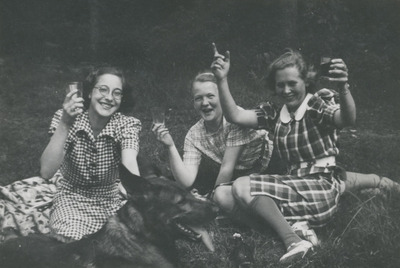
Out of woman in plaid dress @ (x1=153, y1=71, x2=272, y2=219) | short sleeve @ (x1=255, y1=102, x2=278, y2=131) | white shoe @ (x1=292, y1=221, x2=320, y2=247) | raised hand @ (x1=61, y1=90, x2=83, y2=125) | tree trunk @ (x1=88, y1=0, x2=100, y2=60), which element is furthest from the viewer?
tree trunk @ (x1=88, y1=0, x2=100, y2=60)

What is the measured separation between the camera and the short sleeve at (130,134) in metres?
4.34

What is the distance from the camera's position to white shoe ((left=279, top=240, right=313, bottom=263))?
12.1 feet

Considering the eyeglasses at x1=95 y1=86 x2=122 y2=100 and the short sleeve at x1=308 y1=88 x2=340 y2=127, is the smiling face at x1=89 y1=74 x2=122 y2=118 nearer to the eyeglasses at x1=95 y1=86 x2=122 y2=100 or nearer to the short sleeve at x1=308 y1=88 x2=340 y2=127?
the eyeglasses at x1=95 y1=86 x2=122 y2=100

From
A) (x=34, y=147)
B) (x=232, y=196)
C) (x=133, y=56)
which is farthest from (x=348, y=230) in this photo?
(x=133, y=56)

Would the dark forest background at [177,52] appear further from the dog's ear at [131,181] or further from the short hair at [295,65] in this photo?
the dog's ear at [131,181]

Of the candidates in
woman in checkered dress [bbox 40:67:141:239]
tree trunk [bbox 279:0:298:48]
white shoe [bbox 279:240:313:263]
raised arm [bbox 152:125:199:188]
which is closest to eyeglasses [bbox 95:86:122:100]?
woman in checkered dress [bbox 40:67:141:239]

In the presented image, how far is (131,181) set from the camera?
3.46m

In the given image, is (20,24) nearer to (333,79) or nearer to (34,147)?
(34,147)

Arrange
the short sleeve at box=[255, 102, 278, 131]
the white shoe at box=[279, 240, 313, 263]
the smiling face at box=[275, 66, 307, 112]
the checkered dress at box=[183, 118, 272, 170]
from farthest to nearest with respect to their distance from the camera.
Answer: the checkered dress at box=[183, 118, 272, 170]
the short sleeve at box=[255, 102, 278, 131]
the smiling face at box=[275, 66, 307, 112]
the white shoe at box=[279, 240, 313, 263]

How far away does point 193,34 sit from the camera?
27.8 ft

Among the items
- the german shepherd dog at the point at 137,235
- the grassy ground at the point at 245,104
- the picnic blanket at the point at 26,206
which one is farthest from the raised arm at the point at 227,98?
the picnic blanket at the point at 26,206

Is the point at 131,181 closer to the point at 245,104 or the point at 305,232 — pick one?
the point at 305,232

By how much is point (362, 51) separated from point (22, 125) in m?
5.65

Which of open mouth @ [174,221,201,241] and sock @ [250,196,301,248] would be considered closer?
open mouth @ [174,221,201,241]
